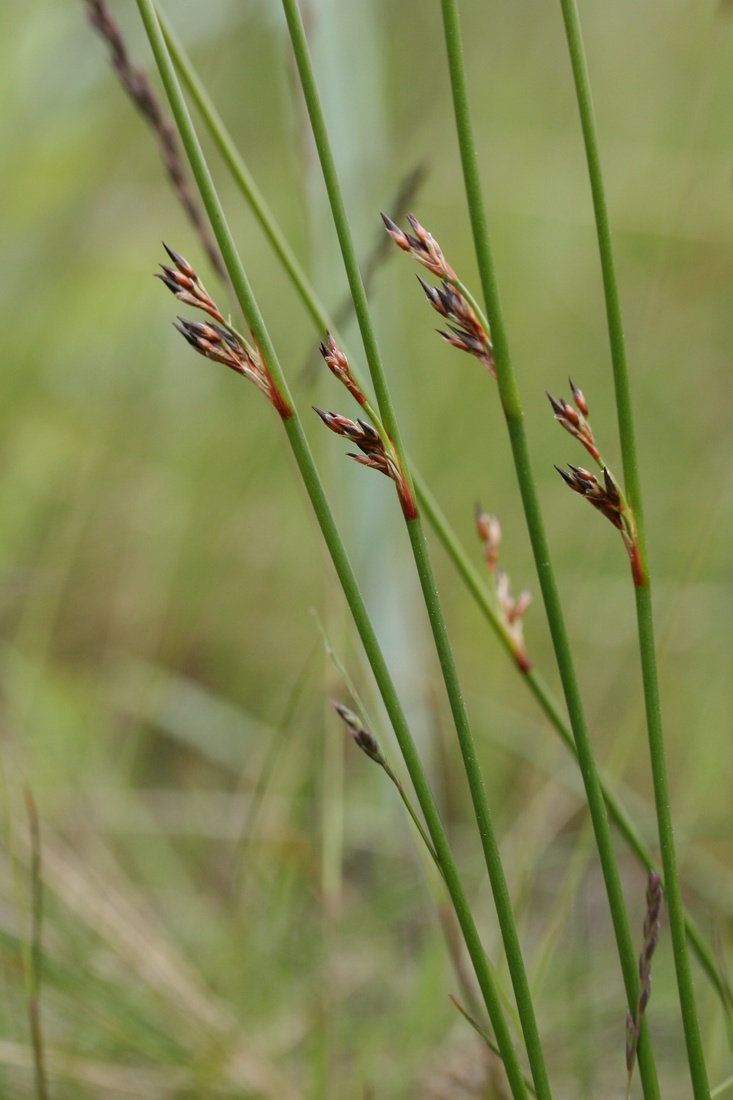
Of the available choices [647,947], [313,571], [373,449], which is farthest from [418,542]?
[313,571]

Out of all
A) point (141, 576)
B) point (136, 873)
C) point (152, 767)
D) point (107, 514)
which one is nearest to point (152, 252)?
point (107, 514)

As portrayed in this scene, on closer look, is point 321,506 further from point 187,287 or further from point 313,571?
point 313,571

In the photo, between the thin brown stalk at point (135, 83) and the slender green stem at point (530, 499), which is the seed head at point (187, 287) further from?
the thin brown stalk at point (135, 83)

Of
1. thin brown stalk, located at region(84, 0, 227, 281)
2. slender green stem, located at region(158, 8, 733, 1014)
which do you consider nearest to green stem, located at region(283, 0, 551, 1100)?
slender green stem, located at region(158, 8, 733, 1014)

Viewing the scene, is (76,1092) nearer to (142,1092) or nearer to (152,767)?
(142,1092)

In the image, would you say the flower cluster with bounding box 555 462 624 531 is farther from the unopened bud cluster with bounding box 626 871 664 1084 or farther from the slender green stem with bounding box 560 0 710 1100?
the unopened bud cluster with bounding box 626 871 664 1084

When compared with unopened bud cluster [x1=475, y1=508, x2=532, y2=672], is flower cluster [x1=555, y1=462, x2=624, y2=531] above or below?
above
